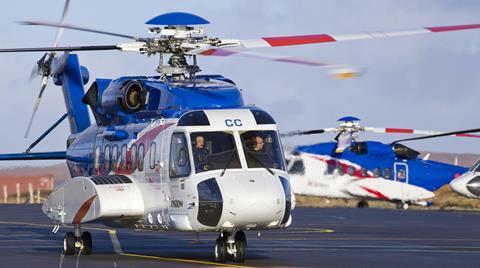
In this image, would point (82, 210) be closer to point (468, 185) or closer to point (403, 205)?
point (468, 185)

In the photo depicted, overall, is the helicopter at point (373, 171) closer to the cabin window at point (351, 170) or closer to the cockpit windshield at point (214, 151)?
the cabin window at point (351, 170)

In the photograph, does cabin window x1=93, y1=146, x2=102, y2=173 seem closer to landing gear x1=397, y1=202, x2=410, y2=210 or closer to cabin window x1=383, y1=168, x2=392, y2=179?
cabin window x1=383, y1=168, x2=392, y2=179

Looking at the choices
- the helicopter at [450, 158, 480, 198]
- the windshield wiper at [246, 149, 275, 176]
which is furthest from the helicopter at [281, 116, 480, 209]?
the windshield wiper at [246, 149, 275, 176]

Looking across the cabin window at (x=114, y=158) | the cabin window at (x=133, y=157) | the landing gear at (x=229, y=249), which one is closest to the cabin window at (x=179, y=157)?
the landing gear at (x=229, y=249)

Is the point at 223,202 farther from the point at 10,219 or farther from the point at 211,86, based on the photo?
the point at 10,219

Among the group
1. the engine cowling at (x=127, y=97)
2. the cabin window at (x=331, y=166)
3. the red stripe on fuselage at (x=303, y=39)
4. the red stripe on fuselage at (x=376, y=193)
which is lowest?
the red stripe on fuselage at (x=376, y=193)

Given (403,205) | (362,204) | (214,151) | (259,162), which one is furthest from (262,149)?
(362,204)

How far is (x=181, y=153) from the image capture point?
18.9 m

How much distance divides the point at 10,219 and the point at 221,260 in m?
19.3

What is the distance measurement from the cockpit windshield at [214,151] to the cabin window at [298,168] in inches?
1356

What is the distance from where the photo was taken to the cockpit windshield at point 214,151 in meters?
18.5

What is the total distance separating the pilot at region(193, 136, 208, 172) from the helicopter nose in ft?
1.58

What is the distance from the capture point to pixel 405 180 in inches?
2064

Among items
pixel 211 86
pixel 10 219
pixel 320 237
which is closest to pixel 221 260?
pixel 211 86
